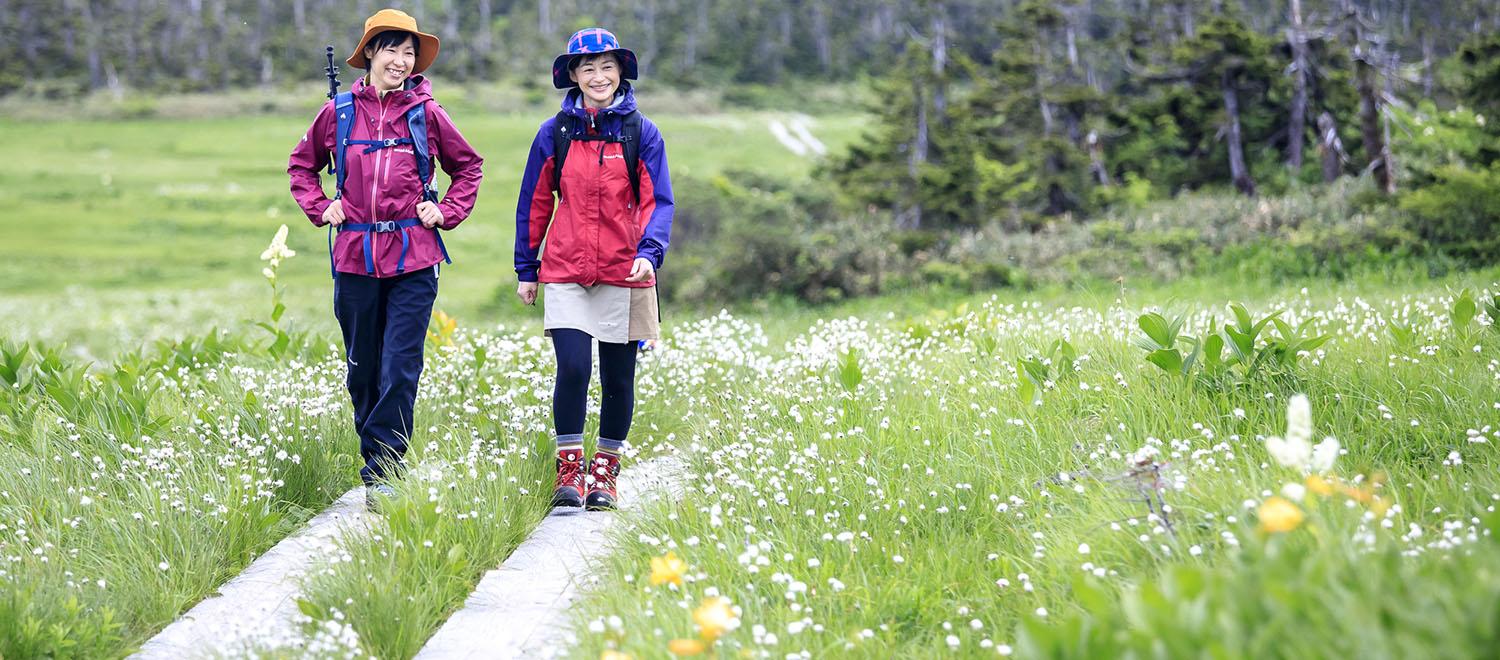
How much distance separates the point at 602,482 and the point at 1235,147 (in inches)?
808

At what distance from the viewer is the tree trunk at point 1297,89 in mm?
20719

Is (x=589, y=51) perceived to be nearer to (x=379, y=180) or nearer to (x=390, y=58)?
(x=390, y=58)

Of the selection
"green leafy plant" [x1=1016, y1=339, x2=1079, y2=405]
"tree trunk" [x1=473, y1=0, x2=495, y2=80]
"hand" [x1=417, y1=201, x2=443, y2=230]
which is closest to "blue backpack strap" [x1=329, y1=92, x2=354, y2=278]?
"hand" [x1=417, y1=201, x2=443, y2=230]

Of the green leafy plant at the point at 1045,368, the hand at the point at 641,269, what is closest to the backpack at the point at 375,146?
the hand at the point at 641,269

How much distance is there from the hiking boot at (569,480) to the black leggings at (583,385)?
0.41 ft

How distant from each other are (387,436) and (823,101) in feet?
208

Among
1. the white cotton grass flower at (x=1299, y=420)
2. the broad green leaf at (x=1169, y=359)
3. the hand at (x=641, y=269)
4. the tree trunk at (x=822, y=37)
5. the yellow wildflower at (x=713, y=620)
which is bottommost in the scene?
the yellow wildflower at (x=713, y=620)

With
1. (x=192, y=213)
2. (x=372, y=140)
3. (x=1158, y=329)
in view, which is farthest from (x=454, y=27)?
(x=1158, y=329)

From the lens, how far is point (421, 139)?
527 cm

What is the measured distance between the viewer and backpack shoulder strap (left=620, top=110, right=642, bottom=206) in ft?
17.2

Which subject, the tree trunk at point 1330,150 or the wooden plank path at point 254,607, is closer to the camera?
the wooden plank path at point 254,607

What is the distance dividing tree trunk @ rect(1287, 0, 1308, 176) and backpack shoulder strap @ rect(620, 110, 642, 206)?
1915 centimetres

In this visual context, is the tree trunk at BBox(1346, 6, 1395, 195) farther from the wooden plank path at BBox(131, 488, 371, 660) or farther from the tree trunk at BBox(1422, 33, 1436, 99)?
the wooden plank path at BBox(131, 488, 371, 660)

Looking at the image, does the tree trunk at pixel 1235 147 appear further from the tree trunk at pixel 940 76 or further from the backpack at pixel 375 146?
the backpack at pixel 375 146
